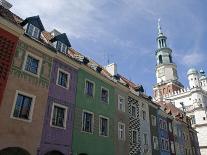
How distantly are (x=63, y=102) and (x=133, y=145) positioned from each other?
12.7 metres

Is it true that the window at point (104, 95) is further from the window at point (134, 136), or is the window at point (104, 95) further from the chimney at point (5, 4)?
the chimney at point (5, 4)

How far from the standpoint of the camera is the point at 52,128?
829 inches

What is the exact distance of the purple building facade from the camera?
20.6 meters

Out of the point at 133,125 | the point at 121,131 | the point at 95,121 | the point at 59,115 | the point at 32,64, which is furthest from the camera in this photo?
the point at 133,125

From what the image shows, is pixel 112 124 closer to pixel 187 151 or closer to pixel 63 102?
pixel 63 102

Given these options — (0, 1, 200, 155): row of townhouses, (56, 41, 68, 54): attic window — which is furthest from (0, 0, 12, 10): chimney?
(56, 41, 68, 54): attic window

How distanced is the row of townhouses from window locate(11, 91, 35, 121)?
0.24ft

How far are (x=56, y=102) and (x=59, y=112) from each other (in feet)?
3.19

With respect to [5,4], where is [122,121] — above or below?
below

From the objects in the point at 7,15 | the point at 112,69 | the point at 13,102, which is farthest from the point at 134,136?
the point at 7,15

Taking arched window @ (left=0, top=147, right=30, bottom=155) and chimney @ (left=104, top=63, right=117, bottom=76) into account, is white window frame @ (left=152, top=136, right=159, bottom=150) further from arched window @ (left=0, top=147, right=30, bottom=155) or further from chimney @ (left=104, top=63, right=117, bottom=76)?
arched window @ (left=0, top=147, right=30, bottom=155)

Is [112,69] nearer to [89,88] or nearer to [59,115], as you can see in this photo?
[89,88]

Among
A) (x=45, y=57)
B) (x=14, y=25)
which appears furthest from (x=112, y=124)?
(x=14, y=25)

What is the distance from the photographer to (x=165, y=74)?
101500 mm
